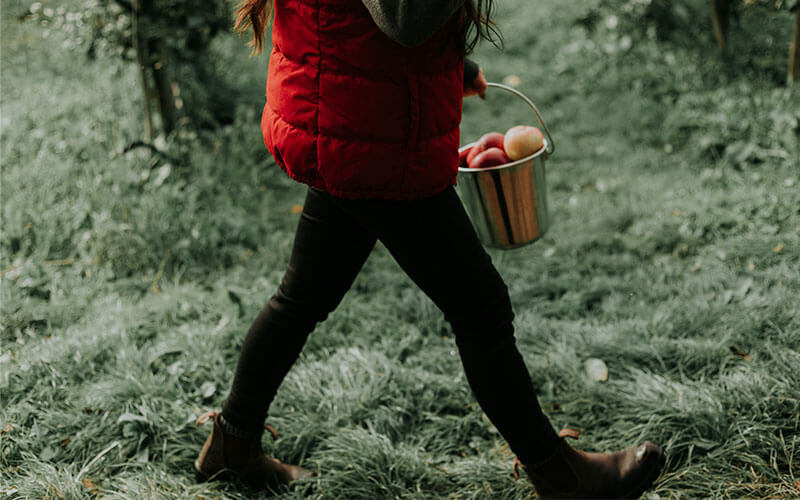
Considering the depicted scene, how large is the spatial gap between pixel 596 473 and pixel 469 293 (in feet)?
2.02

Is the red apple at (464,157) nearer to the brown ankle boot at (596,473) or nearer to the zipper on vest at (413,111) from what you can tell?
the zipper on vest at (413,111)

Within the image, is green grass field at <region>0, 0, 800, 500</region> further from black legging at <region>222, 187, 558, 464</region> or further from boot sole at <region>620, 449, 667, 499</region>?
black legging at <region>222, 187, 558, 464</region>

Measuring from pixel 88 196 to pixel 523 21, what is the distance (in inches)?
200

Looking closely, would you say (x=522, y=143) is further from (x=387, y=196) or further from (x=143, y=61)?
(x=143, y=61)

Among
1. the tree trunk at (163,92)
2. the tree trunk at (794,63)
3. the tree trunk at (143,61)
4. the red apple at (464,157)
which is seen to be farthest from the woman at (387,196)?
the tree trunk at (794,63)

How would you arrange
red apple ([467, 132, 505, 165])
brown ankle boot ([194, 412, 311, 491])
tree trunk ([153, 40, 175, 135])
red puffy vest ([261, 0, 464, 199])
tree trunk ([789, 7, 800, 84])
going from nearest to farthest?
1. red puffy vest ([261, 0, 464, 199])
2. brown ankle boot ([194, 412, 311, 491])
3. red apple ([467, 132, 505, 165])
4. tree trunk ([153, 40, 175, 135])
5. tree trunk ([789, 7, 800, 84])

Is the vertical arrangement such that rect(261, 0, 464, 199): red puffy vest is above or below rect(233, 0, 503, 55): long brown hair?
below

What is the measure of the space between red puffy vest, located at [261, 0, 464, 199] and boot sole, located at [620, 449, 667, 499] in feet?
3.12

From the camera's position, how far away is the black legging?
150 centimetres

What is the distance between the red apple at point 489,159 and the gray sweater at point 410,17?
80 cm

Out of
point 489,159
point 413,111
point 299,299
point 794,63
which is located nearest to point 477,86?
point 489,159

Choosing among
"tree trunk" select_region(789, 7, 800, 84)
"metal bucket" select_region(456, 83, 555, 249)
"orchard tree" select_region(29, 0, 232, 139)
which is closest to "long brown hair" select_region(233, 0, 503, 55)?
"metal bucket" select_region(456, 83, 555, 249)

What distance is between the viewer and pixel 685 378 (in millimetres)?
2150

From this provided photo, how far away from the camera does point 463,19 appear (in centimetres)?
139
